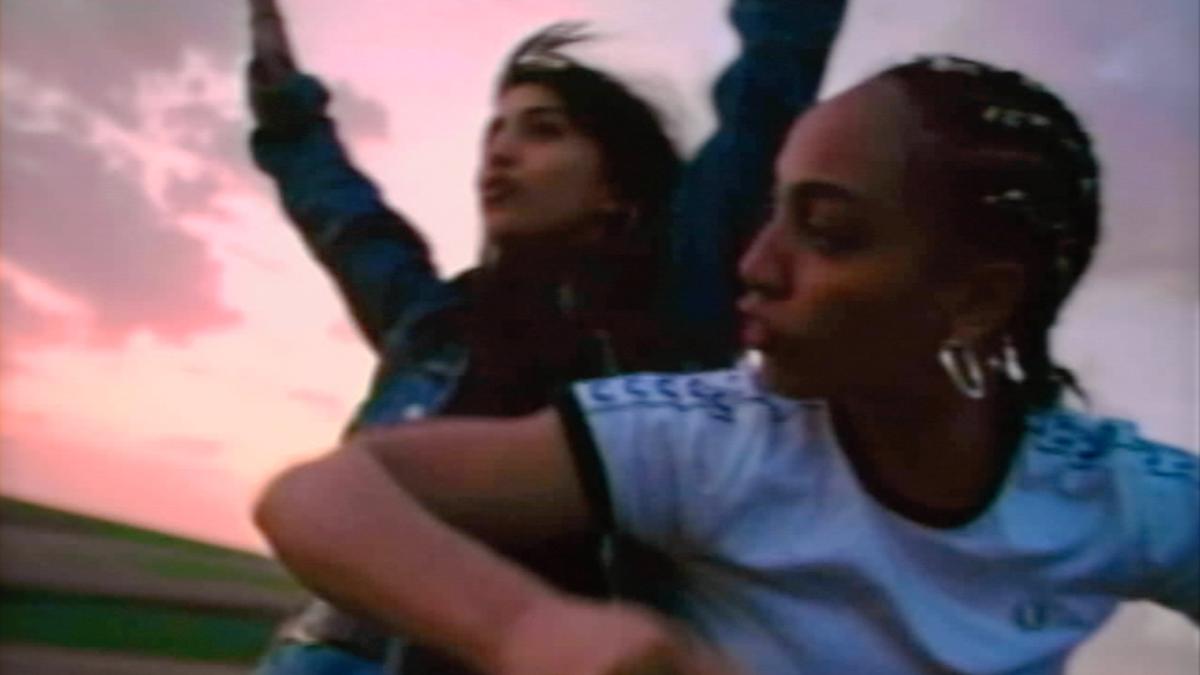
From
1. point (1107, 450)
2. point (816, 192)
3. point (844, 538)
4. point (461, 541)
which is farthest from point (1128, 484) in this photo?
point (461, 541)

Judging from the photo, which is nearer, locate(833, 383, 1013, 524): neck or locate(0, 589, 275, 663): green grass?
locate(833, 383, 1013, 524): neck

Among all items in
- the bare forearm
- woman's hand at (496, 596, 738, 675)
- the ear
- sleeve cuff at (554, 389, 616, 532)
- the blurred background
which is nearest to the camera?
woman's hand at (496, 596, 738, 675)

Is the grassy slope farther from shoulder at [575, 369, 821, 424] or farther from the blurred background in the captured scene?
shoulder at [575, 369, 821, 424]

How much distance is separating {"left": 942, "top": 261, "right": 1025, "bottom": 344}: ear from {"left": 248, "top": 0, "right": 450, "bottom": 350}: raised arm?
1.44 feet

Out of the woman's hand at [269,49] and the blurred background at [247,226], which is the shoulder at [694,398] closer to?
the blurred background at [247,226]

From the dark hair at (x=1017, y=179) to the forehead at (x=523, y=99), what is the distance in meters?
0.30

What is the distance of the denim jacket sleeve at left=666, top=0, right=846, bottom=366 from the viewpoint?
1515 millimetres

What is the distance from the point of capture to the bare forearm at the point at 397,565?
1.16 metres

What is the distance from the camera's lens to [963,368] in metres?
1.48

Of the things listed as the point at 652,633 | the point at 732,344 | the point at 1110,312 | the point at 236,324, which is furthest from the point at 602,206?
the point at 652,633

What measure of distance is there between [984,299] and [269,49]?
0.68 meters

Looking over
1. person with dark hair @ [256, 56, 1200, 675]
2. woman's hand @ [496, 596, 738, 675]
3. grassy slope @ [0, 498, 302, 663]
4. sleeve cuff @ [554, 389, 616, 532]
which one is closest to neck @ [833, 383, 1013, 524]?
person with dark hair @ [256, 56, 1200, 675]

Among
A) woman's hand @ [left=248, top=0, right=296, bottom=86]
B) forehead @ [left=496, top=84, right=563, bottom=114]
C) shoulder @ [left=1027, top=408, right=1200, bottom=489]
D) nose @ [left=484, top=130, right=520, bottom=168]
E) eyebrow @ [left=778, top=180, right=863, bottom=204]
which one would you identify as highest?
woman's hand @ [left=248, top=0, right=296, bottom=86]

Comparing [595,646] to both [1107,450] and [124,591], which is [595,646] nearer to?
[1107,450]
